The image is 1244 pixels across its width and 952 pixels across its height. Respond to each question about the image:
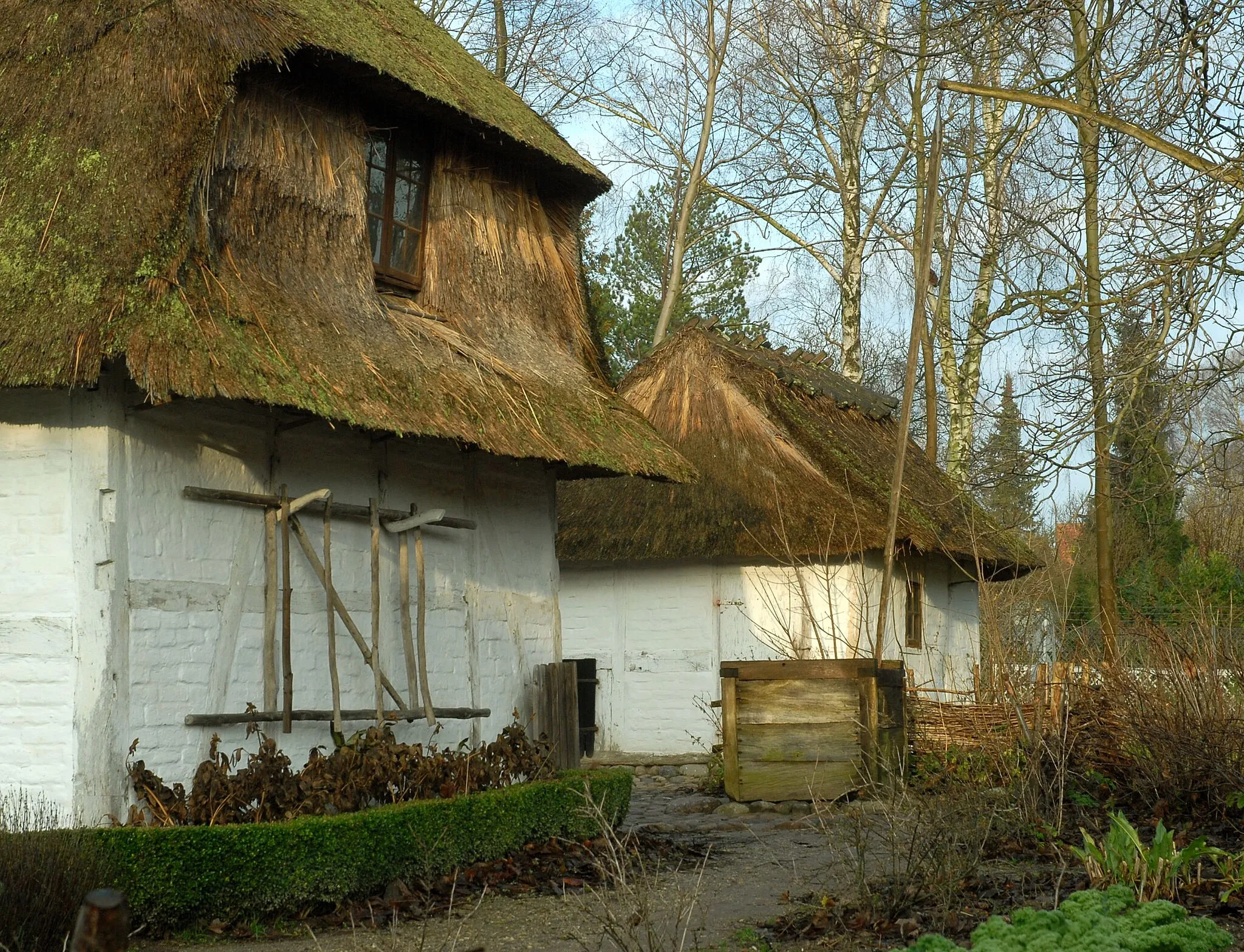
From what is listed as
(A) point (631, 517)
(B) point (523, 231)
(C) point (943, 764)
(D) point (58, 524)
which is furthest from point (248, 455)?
(A) point (631, 517)

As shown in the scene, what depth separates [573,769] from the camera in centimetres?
1048

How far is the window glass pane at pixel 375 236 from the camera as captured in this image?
975cm

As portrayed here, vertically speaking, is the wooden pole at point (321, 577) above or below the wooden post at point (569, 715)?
above

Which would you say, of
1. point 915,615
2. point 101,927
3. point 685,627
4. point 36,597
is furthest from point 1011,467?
point 915,615

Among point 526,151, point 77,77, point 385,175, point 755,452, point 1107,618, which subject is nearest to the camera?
point 77,77

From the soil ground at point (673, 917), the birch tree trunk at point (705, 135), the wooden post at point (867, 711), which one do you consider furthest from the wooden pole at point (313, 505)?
the birch tree trunk at point (705, 135)

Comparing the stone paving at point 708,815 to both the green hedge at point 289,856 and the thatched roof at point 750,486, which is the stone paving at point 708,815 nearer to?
the green hedge at point 289,856

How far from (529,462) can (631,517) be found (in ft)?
17.5

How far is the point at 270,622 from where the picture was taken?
806 centimetres

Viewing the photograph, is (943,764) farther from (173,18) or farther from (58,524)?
(173,18)

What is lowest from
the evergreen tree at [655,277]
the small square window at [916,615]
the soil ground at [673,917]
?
the soil ground at [673,917]

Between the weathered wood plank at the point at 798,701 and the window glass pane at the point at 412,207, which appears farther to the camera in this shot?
the weathered wood plank at the point at 798,701

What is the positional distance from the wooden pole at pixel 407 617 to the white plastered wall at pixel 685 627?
649 cm

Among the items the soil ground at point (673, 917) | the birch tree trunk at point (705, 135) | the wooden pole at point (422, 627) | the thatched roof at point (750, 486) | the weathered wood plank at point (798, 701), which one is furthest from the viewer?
the birch tree trunk at point (705, 135)
